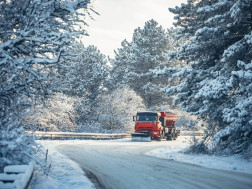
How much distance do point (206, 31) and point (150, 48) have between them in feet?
113

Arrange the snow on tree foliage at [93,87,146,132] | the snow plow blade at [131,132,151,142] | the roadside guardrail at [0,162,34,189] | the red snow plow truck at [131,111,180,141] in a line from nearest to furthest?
the roadside guardrail at [0,162,34,189], the snow plow blade at [131,132,151,142], the red snow plow truck at [131,111,180,141], the snow on tree foliage at [93,87,146,132]

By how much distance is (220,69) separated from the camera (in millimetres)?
13469

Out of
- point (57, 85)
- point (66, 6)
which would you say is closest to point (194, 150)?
point (57, 85)

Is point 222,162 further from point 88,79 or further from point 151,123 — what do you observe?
point 88,79

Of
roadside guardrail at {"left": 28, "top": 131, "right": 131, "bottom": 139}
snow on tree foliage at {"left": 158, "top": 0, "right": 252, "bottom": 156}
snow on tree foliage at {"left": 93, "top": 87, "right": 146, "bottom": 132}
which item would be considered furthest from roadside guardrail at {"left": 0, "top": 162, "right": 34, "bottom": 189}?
snow on tree foliage at {"left": 93, "top": 87, "right": 146, "bottom": 132}

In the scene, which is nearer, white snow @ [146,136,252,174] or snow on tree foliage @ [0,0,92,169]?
snow on tree foliage @ [0,0,92,169]

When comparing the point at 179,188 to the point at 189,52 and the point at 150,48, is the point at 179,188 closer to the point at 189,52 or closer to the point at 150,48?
the point at 189,52

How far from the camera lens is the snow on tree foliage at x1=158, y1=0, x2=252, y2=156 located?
1097 centimetres

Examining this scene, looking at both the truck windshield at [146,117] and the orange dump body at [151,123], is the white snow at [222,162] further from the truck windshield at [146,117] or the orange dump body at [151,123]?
→ the truck windshield at [146,117]

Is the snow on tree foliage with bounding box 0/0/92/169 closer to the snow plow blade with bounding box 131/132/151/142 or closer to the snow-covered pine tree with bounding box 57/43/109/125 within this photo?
the snow plow blade with bounding box 131/132/151/142

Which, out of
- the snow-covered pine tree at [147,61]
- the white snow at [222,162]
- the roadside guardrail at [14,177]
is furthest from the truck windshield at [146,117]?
the roadside guardrail at [14,177]

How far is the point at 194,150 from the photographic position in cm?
1557

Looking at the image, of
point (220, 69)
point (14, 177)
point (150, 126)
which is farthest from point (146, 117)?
point (14, 177)

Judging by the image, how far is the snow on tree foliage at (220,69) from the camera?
1097cm
